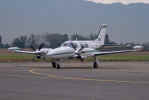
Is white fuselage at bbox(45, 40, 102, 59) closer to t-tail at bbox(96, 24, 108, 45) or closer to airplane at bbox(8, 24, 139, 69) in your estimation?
airplane at bbox(8, 24, 139, 69)

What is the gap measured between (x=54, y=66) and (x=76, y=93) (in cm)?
2006

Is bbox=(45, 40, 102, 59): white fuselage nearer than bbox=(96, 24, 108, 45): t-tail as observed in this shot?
Yes

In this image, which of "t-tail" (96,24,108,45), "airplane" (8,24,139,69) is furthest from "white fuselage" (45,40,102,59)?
"t-tail" (96,24,108,45)

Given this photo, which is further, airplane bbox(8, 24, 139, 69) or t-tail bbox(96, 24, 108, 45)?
t-tail bbox(96, 24, 108, 45)

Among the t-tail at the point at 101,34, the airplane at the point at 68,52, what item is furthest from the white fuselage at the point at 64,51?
the t-tail at the point at 101,34

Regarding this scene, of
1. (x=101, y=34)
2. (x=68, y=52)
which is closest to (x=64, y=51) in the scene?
(x=68, y=52)

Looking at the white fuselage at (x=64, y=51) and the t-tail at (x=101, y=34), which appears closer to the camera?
the white fuselage at (x=64, y=51)

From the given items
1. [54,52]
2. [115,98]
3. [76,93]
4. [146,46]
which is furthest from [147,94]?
[146,46]

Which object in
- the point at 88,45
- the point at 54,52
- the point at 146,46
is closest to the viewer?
the point at 54,52

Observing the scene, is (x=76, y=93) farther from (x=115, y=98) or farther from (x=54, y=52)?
(x=54, y=52)

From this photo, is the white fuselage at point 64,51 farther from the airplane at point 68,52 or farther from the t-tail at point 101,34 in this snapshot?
the t-tail at point 101,34

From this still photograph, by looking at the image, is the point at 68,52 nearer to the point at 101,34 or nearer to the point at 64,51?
the point at 64,51

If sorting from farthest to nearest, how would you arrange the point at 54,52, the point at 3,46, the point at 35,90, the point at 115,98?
1. the point at 3,46
2. the point at 54,52
3. the point at 35,90
4. the point at 115,98

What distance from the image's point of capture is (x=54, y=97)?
501 inches
